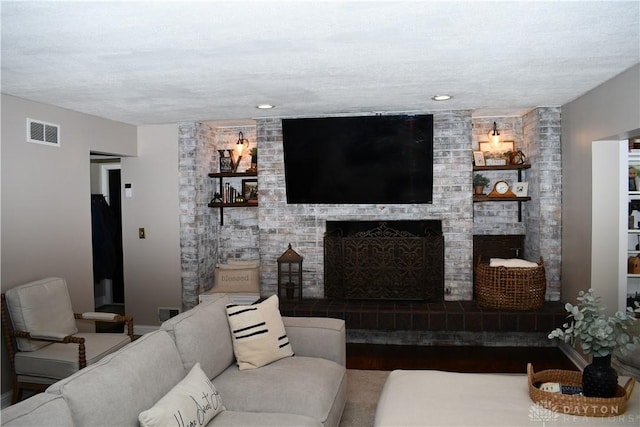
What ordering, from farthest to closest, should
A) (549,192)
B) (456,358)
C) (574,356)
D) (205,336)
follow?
(549,192)
(456,358)
(574,356)
(205,336)

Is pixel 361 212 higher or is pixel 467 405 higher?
pixel 361 212

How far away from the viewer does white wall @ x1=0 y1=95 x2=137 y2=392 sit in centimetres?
378

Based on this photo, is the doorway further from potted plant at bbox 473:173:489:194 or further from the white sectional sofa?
potted plant at bbox 473:173:489:194

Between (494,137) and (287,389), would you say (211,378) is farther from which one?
(494,137)

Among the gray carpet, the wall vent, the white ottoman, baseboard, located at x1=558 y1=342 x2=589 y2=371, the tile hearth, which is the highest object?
the white ottoman

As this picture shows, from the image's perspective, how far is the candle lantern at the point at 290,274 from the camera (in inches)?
206

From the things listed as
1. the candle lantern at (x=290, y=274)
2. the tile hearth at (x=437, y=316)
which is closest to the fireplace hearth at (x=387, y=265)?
the tile hearth at (x=437, y=316)

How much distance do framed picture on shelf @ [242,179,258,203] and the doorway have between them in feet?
6.67

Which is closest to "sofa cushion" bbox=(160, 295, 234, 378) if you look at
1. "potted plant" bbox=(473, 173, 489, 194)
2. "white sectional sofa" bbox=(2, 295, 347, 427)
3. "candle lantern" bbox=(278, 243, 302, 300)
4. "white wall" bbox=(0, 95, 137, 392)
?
"white sectional sofa" bbox=(2, 295, 347, 427)

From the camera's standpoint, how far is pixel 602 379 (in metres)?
2.42

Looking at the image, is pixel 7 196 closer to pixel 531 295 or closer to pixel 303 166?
pixel 303 166

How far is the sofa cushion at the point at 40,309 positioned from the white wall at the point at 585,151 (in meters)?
4.27

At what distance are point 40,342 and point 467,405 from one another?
303 centimetres

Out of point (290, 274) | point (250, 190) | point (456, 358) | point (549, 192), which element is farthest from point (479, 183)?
point (250, 190)
